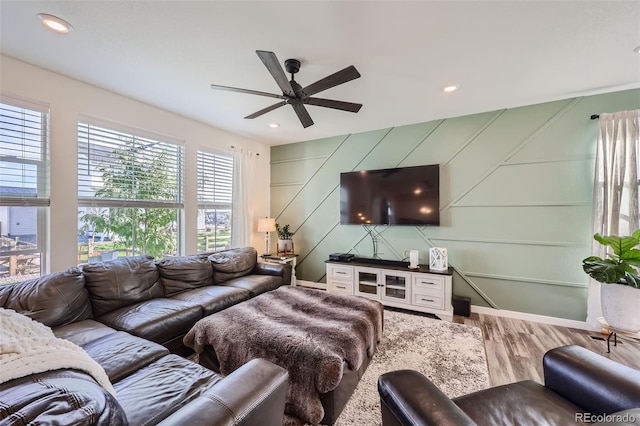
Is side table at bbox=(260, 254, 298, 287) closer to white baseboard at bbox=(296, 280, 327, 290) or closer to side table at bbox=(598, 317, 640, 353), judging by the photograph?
white baseboard at bbox=(296, 280, 327, 290)

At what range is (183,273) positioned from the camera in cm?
291

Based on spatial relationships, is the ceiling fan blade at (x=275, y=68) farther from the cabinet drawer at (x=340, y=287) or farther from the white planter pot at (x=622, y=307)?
the white planter pot at (x=622, y=307)

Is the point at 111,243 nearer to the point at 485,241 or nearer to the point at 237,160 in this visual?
the point at 237,160

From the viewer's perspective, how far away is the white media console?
10.5ft

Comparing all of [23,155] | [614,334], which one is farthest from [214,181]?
[614,334]

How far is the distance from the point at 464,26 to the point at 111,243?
396 centimetres

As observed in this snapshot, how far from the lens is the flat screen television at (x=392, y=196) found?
140 inches

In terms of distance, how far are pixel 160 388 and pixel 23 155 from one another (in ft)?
8.29

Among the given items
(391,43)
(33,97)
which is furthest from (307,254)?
(33,97)

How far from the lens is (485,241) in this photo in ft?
11.0

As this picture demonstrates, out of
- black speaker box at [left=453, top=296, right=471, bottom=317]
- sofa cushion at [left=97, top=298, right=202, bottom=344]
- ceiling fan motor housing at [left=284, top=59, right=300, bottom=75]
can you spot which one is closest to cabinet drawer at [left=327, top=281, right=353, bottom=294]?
black speaker box at [left=453, top=296, right=471, bottom=317]

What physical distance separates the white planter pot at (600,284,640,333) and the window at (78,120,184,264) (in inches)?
192

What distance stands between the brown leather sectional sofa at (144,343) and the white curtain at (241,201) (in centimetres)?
69

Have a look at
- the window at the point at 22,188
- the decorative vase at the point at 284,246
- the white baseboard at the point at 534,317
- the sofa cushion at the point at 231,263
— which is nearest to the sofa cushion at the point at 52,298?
the window at the point at 22,188
